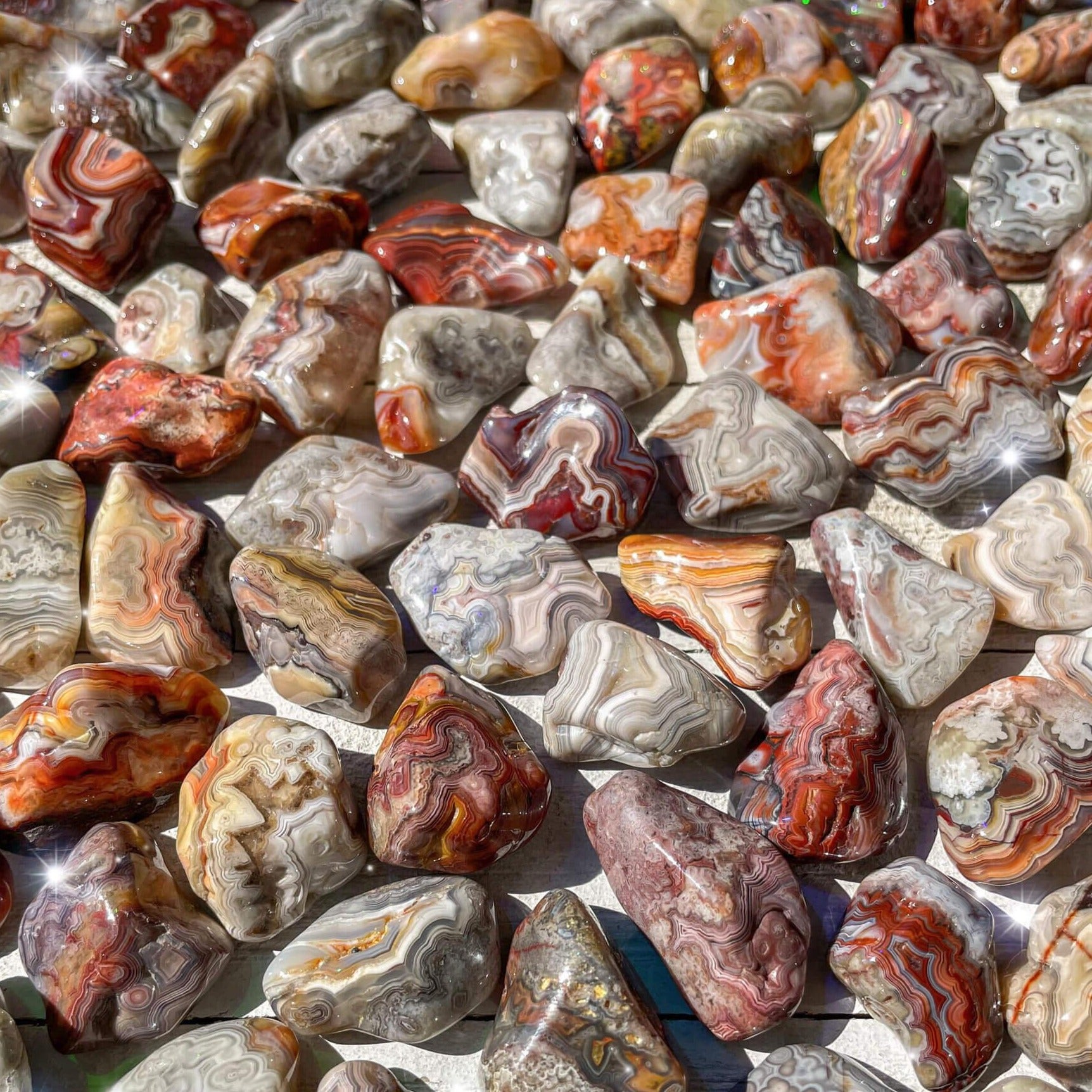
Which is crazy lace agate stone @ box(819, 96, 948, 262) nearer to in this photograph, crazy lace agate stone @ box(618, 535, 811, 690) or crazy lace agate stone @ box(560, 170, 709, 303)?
crazy lace agate stone @ box(560, 170, 709, 303)

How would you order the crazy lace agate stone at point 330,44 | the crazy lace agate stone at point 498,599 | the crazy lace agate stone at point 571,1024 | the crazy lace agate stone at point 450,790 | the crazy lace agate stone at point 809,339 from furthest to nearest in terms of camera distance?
the crazy lace agate stone at point 330,44
the crazy lace agate stone at point 809,339
the crazy lace agate stone at point 498,599
the crazy lace agate stone at point 450,790
the crazy lace agate stone at point 571,1024

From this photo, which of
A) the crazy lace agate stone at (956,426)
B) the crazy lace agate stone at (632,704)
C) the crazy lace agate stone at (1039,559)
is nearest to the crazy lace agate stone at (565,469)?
the crazy lace agate stone at (632,704)

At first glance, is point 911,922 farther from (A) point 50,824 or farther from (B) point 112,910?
(A) point 50,824

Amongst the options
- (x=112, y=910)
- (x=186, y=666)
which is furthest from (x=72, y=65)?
(x=112, y=910)

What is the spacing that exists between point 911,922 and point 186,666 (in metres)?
0.80

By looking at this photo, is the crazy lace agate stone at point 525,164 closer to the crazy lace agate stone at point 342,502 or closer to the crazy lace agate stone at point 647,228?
the crazy lace agate stone at point 647,228

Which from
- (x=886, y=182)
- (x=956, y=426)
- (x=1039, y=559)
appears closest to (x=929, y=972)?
(x=1039, y=559)

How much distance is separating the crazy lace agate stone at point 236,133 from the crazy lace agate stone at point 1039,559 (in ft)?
3.48

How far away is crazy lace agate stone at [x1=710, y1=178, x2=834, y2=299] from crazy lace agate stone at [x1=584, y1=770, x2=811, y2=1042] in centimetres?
67

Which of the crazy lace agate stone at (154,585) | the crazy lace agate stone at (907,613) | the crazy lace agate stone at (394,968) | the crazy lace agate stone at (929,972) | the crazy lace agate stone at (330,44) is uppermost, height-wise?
the crazy lace agate stone at (330,44)

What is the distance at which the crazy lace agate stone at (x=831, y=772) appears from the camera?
1040 mm

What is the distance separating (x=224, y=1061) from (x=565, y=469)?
0.68 meters

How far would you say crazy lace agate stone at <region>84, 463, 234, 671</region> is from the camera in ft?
3.91

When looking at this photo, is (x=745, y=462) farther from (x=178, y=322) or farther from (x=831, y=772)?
(x=178, y=322)
